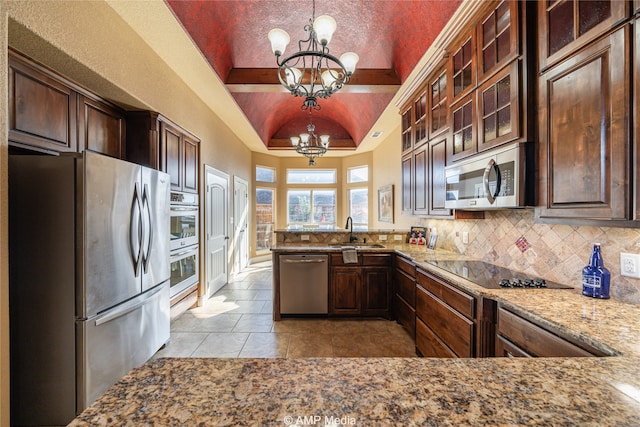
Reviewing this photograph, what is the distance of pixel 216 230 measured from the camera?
15.1 ft

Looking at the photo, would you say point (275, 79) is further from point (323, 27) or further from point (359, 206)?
point (359, 206)

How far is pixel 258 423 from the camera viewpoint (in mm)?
559

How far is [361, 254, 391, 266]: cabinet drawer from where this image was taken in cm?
338

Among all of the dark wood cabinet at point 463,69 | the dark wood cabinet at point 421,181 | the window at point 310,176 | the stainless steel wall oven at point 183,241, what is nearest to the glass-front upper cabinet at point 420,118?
the dark wood cabinet at point 421,181

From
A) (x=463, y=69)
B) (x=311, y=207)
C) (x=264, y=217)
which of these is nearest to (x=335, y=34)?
(x=463, y=69)

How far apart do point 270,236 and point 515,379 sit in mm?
7034

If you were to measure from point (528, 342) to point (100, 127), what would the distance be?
3.64 metres

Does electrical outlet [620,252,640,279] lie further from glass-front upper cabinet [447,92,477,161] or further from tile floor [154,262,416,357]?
tile floor [154,262,416,357]

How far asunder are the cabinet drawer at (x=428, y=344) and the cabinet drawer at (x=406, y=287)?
0.27 meters

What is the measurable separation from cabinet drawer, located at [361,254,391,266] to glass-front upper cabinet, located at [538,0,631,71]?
2.37 m

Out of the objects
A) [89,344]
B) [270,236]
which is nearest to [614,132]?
[89,344]

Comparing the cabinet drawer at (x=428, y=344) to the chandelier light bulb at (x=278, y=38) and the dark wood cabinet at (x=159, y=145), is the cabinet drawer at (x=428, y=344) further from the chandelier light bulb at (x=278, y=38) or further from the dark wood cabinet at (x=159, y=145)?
the dark wood cabinet at (x=159, y=145)

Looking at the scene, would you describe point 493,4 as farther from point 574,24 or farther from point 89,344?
point 89,344

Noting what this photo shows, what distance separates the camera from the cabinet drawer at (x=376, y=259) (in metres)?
3.38
